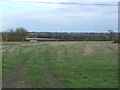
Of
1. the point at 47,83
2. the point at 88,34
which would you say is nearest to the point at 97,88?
the point at 47,83

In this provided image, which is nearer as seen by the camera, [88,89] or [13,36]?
[88,89]

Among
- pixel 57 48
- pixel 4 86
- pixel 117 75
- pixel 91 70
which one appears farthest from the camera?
pixel 57 48

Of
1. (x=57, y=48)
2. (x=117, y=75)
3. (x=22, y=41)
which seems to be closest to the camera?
(x=117, y=75)

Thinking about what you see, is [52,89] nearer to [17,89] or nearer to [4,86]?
[17,89]

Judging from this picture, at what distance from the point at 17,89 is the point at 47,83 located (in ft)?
3.99

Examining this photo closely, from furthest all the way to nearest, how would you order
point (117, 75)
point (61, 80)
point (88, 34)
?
1. point (88, 34)
2. point (117, 75)
3. point (61, 80)

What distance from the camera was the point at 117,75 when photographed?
1042 centimetres

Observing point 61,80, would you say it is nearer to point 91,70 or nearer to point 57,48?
point 91,70

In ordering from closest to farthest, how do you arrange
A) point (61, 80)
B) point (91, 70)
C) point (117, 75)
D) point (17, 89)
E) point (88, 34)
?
point (17, 89) → point (61, 80) → point (117, 75) → point (91, 70) → point (88, 34)

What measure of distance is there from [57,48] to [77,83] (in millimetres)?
19050

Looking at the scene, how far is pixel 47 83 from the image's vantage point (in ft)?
28.5

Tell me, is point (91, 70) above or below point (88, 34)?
below

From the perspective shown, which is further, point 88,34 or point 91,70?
point 88,34

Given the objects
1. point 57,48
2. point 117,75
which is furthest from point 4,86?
point 57,48
